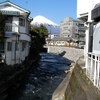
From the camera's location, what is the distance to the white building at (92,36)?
12137mm

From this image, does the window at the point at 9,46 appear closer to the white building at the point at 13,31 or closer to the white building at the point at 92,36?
the white building at the point at 13,31

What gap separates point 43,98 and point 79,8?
25.7 ft

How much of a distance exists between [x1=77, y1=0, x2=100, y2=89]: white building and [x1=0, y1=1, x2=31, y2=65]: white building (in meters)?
10.1

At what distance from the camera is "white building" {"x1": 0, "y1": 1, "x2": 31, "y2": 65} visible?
27.8 meters

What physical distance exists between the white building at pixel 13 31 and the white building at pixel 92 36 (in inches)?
399

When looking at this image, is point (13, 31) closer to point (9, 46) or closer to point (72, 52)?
point (9, 46)

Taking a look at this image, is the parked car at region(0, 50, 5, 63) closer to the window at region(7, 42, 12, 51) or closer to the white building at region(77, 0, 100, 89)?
the window at region(7, 42, 12, 51)

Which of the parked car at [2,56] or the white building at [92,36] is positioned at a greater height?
the white building at [92,36]

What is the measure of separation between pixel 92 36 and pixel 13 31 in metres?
14.0

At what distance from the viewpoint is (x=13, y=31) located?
29.2m

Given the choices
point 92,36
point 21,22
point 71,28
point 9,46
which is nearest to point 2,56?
point 9,46

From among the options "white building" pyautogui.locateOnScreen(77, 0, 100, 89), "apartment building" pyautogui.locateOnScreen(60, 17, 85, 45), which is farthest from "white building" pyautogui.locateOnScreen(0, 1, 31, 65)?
"apartment building" pyautogui.locateOnScreen(60, 17, 85, 45)

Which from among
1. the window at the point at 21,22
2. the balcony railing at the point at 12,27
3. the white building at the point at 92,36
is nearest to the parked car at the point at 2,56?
the balcony railing at the point at 12,27

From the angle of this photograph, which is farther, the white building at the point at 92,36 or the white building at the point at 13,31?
the white building at the point at 13,31
